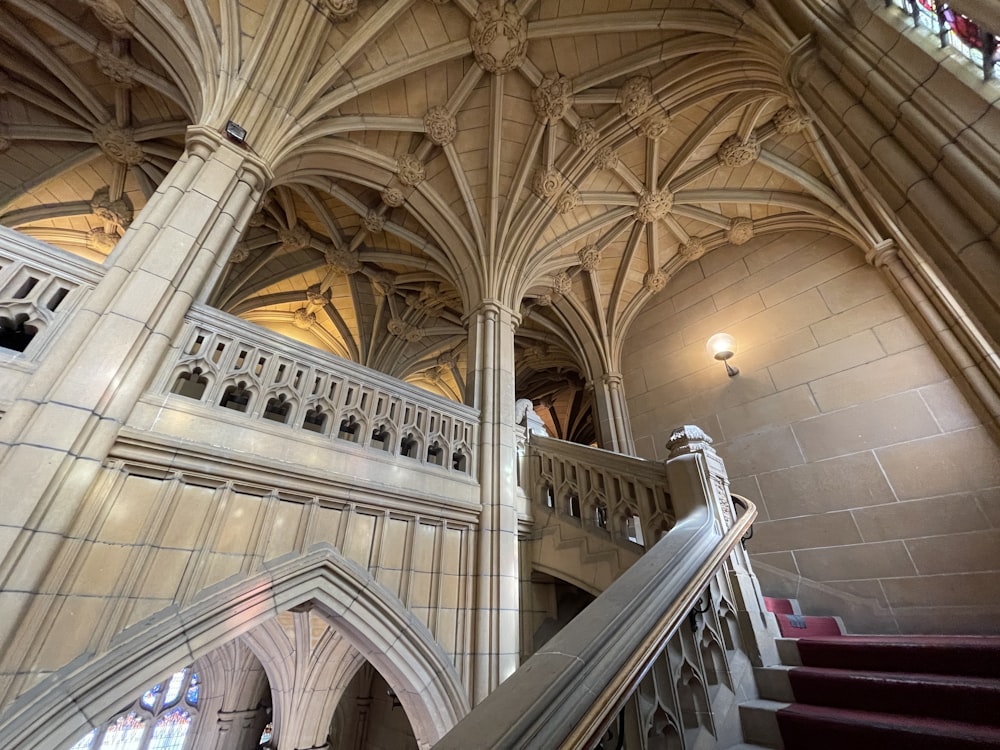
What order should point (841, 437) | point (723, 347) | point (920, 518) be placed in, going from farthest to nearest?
point (723, 347) < point (841, 437) < point (920, 518)

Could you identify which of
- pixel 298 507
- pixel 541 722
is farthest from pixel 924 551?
pixel 298 507

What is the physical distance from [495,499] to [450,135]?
4946mm

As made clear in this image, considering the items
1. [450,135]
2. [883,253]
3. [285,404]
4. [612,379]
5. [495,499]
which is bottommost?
[495,499]

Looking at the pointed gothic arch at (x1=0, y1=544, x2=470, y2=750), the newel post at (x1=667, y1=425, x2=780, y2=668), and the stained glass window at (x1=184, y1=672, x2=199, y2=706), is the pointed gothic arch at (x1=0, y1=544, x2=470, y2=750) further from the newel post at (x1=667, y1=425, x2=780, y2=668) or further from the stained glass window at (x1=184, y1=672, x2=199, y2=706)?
the stained glass window at (x1=184, y1=672, x2=199, y2=706)

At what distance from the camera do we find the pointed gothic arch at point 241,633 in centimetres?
217

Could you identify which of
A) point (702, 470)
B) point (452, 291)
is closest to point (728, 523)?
point (702, 470)

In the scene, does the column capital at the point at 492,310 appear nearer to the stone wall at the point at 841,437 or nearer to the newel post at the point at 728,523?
the stone wall at the point at 841,437

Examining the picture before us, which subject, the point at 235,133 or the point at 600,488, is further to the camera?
the point at 600,488

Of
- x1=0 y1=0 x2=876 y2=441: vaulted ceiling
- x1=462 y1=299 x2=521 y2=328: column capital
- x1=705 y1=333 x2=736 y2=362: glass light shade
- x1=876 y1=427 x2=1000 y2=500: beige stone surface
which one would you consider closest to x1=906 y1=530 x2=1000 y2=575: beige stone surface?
x1=876 y1=427 x2=1000 y2=500: beige stone surface

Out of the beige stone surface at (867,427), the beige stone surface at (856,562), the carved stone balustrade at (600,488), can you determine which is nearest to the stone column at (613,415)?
the carved stone balustrade at (600,488)

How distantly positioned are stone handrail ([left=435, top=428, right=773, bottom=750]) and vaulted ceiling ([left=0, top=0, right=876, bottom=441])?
4279 millimetres

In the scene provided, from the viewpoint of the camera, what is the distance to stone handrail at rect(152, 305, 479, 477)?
10.9 ft

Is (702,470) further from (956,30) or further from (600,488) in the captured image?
(956,30)

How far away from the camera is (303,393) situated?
12.4 feet
